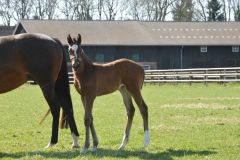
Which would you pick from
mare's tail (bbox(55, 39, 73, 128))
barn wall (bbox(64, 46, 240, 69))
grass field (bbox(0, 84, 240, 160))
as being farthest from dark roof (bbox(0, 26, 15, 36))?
mare's tail (bbox(55, 39, 73, 128))

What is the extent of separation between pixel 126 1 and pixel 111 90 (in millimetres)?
85025

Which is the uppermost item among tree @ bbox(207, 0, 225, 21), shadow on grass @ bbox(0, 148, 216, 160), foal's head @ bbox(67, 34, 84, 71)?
tree @ bbox(207, 0, 225, 21)

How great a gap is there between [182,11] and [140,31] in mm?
27825

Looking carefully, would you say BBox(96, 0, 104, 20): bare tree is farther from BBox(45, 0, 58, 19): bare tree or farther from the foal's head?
the foal's head

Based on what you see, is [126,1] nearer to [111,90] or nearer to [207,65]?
[207,65]

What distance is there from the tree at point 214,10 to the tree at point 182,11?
398 cm

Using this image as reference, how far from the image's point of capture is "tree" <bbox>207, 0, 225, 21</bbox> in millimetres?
81125

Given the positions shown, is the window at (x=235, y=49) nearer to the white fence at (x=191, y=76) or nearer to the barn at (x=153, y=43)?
the barn at (x=153, y=43)

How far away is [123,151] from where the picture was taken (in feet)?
29.7

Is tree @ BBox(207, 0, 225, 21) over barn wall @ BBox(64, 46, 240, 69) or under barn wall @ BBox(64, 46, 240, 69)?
over

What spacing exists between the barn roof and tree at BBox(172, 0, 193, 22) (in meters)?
21.5

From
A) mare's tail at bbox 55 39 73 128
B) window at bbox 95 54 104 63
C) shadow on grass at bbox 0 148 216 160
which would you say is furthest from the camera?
window at bbox 95 54 104 63

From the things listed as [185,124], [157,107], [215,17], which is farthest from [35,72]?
[215,17]

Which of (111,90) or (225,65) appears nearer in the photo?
(111,90)
